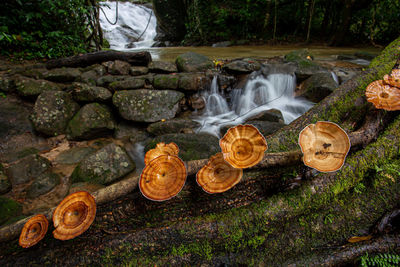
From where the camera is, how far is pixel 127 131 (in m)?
5.61

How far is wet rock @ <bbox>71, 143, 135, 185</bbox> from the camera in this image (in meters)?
4.04

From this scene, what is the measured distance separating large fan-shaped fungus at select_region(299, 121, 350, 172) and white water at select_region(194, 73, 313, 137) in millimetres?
4718

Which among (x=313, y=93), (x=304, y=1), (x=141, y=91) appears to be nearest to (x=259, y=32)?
(x=304, y=1)

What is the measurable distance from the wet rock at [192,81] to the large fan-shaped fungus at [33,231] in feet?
16.8

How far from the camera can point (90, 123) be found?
5039mm

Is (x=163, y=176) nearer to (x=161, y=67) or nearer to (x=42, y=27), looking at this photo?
(x=161, y=67)

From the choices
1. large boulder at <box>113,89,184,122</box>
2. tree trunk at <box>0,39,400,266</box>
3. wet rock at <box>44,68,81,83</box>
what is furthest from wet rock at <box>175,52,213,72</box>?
tree trunk at <box>0,39,400,266</box>

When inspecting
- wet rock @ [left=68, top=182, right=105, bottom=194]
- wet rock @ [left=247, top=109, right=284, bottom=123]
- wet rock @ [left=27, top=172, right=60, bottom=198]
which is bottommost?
wet rock @ [left=68, top=182, right=105, bottom=194]

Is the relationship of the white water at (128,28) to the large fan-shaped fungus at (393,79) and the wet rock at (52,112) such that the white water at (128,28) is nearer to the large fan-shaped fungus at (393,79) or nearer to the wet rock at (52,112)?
the wet rock at (52,112)

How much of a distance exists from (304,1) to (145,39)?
15.4 metres

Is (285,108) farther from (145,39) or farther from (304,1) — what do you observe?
(145,39)

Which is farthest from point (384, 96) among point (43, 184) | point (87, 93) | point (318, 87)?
point (87, 93)

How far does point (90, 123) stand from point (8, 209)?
2.41m

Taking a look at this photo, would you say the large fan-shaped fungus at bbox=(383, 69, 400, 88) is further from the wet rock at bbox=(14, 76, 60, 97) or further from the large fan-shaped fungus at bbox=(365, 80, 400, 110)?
the wet rock at bbox=(14, 76, 60, 97)
